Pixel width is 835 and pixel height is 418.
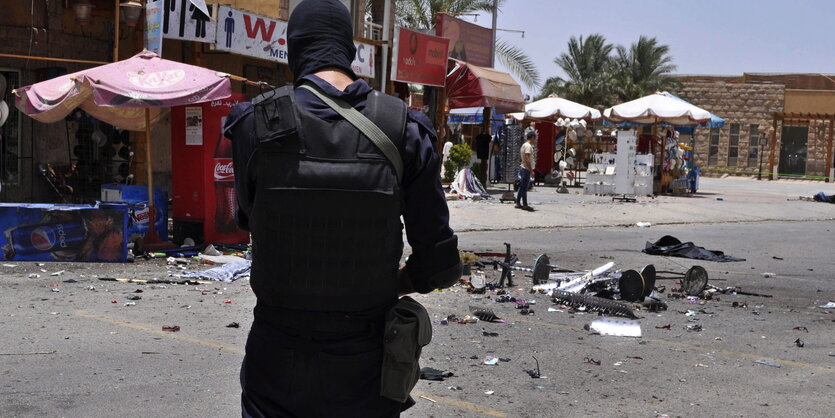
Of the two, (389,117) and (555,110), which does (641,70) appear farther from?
(389,117)

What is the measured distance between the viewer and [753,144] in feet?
164

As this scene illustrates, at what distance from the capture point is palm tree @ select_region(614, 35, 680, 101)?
183 feet

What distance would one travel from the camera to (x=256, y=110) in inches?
105

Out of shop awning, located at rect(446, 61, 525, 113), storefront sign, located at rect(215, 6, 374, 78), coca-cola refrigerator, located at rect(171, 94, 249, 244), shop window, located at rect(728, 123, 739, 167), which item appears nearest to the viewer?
coca-cola refrigerator, located at rect(171, 94, 249, 244)

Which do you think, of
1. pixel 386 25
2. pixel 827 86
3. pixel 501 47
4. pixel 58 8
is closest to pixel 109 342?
pixel 58 8

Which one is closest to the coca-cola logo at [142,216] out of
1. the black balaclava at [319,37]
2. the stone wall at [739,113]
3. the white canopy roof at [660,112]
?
the black balaclava at [319,37]

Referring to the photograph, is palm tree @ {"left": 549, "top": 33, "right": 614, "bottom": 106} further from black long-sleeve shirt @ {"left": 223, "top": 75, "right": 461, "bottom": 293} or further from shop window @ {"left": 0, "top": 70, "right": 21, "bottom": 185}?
black long-sleeve shirt @ {"left": 223, "top": 75, "right": 461, "bottom": 293}

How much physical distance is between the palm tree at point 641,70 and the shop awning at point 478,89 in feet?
105

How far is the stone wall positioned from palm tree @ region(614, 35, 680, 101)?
459cm

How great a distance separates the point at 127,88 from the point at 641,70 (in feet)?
166

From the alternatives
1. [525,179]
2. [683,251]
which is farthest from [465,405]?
[525,179]

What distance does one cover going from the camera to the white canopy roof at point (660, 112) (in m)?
25.8

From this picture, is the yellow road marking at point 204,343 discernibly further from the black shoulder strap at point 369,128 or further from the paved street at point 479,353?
the black shoulder strap at point 369,128

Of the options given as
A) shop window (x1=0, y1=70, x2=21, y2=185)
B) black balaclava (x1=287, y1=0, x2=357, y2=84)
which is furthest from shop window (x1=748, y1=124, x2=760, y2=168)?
black balaclava (x1=287, y1=0, x2=357, y2=84)
